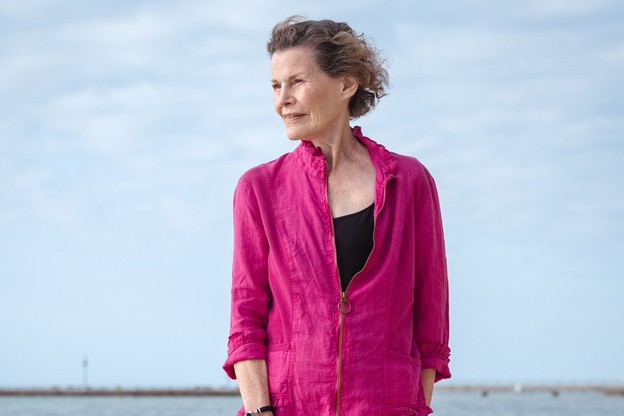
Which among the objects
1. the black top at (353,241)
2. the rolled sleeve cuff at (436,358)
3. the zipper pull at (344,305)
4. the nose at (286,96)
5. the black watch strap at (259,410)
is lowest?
the black watch strap at (259,410)

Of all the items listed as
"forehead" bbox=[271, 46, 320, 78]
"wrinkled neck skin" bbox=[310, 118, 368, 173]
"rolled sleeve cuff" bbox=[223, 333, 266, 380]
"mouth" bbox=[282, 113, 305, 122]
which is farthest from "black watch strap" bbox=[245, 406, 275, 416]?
"forehead" bbox=[271, 46, 320, 78]

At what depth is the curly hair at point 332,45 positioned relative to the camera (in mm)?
3025

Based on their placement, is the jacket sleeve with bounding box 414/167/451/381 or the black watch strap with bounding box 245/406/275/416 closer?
the black watch strap with bounding box 245/406/275/416

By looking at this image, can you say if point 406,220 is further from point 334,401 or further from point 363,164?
point 334,401

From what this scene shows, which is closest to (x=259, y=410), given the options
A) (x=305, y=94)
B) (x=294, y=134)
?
(x=294, y=134)

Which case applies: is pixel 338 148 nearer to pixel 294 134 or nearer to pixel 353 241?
pixel 294 134

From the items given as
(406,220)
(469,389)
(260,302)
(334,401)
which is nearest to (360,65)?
(406,220)

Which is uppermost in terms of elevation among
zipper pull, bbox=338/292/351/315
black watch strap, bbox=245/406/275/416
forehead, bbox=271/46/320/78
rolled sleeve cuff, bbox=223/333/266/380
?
forehead, bbox=271/46/320/78

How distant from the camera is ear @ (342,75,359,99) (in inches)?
122

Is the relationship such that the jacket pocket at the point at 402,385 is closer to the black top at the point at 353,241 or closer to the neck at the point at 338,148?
the black top at the point at 353,241

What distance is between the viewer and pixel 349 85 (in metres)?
3.11

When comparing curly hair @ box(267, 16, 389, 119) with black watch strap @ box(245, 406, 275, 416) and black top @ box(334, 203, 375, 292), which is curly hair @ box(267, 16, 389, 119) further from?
black watch strap @ box(245, 406, 275, 416)

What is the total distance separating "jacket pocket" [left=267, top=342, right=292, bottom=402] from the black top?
23 centimetres

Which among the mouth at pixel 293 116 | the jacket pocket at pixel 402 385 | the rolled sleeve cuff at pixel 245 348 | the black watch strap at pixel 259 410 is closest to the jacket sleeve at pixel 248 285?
the rolled sleeve cuff at pixel 245 348
